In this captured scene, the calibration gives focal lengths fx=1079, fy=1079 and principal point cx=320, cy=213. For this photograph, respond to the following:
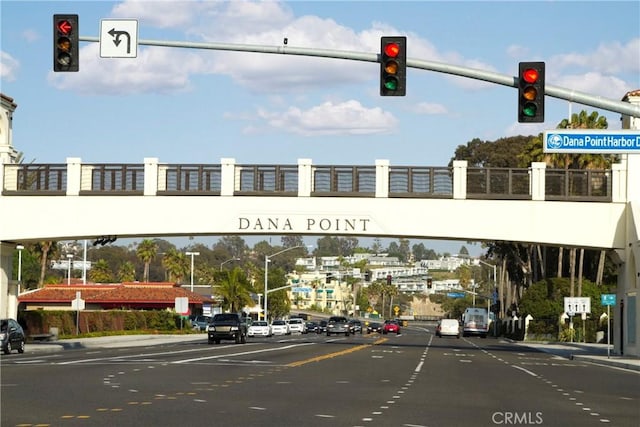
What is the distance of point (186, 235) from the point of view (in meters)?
53.5

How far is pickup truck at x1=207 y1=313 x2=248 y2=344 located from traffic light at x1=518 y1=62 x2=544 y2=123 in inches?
1620

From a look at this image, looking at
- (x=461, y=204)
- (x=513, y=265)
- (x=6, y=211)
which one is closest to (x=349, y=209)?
(x=461, y=204)

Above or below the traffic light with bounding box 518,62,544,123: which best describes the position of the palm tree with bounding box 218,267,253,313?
below

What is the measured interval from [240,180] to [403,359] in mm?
15727

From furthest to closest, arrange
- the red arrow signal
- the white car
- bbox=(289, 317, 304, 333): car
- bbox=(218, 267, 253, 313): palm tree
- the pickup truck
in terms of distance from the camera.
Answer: bbox=(218, 267, 253, 313): palm tree
bbox=(289, 317, 304, 333): car
the white car
the pickup truck
the red arrow signal

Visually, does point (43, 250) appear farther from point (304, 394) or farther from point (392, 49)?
point (304, 394)

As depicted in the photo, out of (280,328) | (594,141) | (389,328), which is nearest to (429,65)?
(594,141)

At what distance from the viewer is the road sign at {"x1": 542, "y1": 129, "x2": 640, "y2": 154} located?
90.3ft

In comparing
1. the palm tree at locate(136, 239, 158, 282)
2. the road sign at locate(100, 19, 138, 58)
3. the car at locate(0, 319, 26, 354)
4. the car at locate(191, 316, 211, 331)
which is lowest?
the car at locate(191, 316, 211, 331)

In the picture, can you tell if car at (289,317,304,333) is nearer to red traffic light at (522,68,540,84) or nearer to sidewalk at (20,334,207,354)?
sidewalk at (20,334,207,354)

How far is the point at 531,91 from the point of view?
77.1 feet

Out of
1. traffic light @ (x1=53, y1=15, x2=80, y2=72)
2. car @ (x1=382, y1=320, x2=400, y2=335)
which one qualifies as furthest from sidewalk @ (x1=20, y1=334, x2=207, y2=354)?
car @ (x1=382, y1=320, x2=400, y2=335)

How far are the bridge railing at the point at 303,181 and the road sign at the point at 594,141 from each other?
23.8m

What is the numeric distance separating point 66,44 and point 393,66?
282 inches
